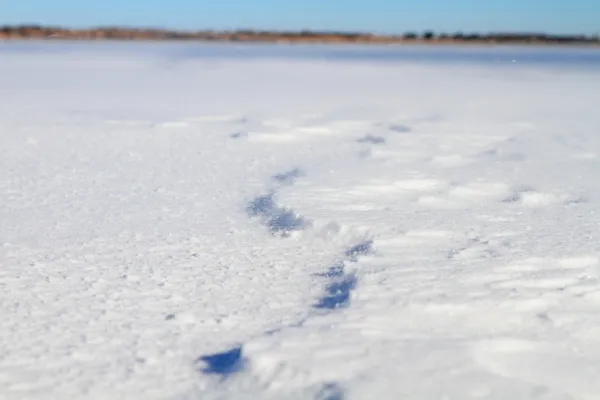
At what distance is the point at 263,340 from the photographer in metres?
2.20

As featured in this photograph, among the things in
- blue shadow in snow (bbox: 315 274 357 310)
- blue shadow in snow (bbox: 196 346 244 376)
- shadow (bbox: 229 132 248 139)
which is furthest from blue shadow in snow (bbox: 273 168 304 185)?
blue shadow in snow (bbox: 196 346 244 376)

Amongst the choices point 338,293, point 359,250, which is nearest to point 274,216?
point 359,250

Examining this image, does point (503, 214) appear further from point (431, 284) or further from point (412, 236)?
point (431, 284)

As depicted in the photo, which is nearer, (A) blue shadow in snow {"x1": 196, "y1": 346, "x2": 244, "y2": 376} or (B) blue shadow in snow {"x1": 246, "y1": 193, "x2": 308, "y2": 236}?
(A) blue shadow in snow {"x1": 196, "y1": 346, "x2": 244, "y2": 376}

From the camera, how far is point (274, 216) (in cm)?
363

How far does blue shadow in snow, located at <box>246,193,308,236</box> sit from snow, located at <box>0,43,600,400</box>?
0.02m

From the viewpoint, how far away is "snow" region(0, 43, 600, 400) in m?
2.02

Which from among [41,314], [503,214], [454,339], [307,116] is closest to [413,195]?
[503,214]

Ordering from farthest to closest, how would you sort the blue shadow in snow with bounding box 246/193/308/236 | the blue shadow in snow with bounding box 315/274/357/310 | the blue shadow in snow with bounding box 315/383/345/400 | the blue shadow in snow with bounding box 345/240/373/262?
the blue shadow in snow with bounding box 246/193/308/236 → the blue shadow in snow with bounding box 345/240/373/262 → the blue shadow in snow with bounding box 315/274/357/310 → the blue shadow in snow with bounding box 315/383/345/400

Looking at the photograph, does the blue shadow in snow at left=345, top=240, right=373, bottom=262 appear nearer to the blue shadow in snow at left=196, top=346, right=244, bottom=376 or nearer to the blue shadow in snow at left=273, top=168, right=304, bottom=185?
the blue shadow in snow at left=196, top=346, right=244, bottom=376

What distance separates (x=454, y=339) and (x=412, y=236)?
1086mm

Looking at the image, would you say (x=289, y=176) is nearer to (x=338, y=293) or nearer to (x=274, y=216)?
(x=274, y=216)

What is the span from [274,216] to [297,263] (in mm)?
713

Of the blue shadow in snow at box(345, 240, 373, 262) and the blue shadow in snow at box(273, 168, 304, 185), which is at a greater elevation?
the blue shadow in snow at box(345, 240, 373, 262)
